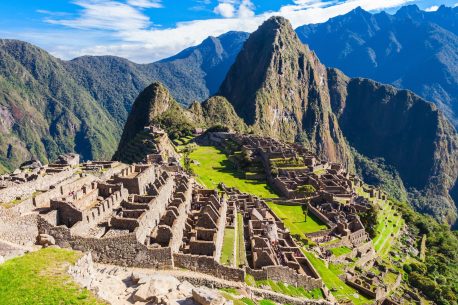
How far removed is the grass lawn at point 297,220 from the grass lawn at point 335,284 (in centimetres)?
837

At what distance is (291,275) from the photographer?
36781 mm

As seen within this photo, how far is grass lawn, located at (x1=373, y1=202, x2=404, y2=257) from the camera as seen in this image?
69.7m

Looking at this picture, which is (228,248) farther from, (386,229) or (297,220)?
(386,229)

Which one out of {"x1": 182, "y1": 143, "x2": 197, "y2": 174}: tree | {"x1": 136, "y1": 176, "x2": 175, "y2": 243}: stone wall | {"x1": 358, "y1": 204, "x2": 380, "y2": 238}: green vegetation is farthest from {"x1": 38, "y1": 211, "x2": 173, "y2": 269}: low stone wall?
{"x1": 182, "y1": 143, "x2": 197, "y2": 174}: tree

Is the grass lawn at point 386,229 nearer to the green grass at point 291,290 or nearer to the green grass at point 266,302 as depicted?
the green grass at point 291,290

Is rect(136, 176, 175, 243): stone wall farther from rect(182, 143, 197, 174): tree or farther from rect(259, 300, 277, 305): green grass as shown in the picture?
rect(182, 143, 197, 174): tree

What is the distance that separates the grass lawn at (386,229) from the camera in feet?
229

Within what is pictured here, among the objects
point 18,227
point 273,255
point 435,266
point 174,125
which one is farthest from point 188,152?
point 18,227

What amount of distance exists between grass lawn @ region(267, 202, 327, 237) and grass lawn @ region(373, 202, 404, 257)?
492 inches

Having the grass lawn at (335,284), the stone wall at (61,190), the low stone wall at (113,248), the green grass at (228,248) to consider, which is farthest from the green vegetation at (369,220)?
the low stone wall at (113,248)

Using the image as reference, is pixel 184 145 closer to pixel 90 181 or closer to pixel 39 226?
pixel 90 181

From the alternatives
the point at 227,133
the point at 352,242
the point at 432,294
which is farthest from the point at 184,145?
the point at 432,294

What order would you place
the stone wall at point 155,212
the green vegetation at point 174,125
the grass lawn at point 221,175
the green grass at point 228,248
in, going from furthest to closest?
the green vegetation at point 174,125, the grass lawn at point 221,175, the green grass at point 228,248, the stone wall at point 155,212

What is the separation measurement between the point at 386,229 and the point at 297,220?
84.0ft
